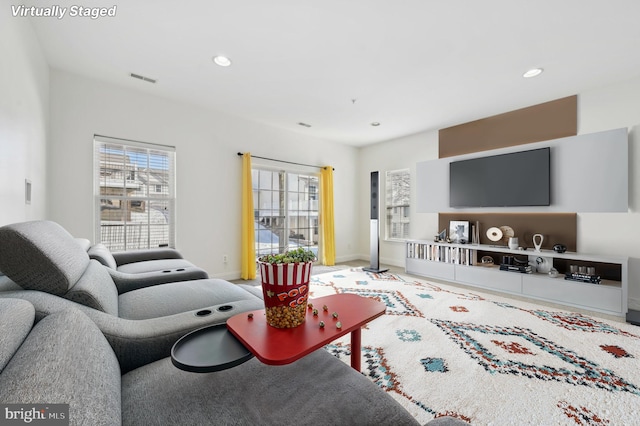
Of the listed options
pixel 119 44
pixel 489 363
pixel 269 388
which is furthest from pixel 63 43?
pixel 489 363

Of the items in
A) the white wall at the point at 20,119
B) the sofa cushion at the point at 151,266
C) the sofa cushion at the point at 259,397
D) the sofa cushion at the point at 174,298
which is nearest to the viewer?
the sofa cushion at the point at 259,397

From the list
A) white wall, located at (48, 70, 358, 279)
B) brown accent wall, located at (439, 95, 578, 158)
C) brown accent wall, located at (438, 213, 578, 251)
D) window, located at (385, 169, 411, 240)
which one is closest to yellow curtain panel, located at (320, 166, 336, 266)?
white wall, located at (48, 70, 358, 279)

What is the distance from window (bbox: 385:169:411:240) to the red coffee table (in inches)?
166

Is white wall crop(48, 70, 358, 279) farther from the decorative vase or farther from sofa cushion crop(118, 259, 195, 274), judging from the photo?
the decorative vase

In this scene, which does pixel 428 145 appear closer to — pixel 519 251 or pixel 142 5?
pixel 519 251

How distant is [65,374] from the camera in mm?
536

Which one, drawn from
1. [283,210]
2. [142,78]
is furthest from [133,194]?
[283,210]

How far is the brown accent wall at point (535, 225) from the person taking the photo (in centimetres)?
346

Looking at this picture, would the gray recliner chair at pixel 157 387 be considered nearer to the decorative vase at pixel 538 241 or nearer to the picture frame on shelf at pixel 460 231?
the decorative vase at pixel 538 241

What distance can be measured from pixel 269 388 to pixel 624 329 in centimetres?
328

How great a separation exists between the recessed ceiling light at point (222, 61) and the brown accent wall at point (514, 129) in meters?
3.58

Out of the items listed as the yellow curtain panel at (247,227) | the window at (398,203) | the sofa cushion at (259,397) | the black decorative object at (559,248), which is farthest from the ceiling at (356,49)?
the sofa cushion at (259,397)

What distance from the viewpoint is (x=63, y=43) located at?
8.25 feet

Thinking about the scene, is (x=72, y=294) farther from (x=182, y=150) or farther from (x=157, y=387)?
(x=182, y=150)
